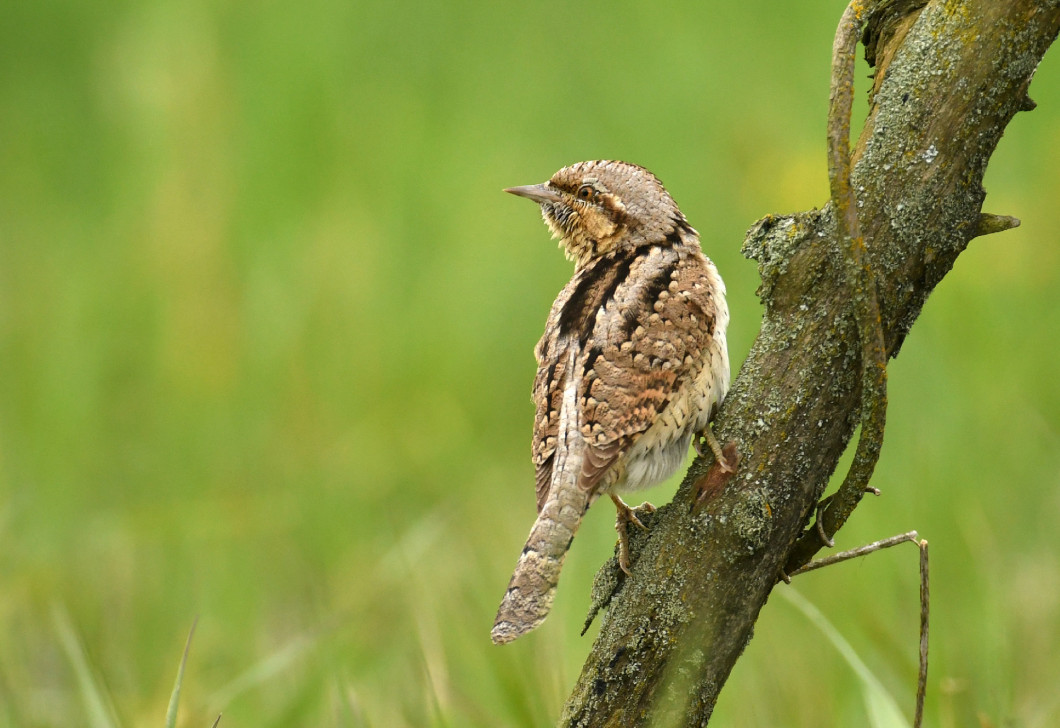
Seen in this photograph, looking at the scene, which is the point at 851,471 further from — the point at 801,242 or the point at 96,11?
the point at 96,11

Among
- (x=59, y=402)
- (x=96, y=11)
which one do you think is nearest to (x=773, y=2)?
(x=96, y=11)

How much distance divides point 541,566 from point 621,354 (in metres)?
0.57

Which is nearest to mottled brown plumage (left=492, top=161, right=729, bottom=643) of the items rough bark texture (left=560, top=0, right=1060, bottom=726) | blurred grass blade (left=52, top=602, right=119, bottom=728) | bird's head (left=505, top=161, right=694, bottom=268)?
bird's head (left=505, top=161, right=694, bottom=268)

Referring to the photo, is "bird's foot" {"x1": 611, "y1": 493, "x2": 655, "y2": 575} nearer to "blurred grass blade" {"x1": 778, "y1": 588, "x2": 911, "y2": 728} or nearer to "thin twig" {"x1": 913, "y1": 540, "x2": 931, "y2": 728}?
"blurred grass blade" {"x1": 778, "y1": 588, "x2": 911, "y2": 728}

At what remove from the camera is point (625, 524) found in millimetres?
2611

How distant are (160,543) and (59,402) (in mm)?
1155

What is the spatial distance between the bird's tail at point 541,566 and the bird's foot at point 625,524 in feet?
0.24

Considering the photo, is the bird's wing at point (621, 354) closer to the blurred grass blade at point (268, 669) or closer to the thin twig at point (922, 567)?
the thin twig at point (922, 567)

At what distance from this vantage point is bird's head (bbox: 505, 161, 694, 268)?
10.6ft

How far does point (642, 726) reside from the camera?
7.25 ft

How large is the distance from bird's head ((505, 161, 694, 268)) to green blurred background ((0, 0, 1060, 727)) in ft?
3.14

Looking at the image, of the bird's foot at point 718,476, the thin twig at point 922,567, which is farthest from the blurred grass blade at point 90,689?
the thin twig at point 922,567

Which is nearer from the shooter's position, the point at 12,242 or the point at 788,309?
the point at 788,309

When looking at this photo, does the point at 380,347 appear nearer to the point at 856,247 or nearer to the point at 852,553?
the point at 852,553
